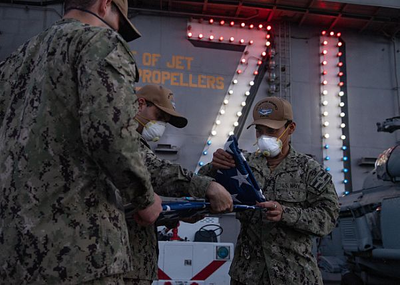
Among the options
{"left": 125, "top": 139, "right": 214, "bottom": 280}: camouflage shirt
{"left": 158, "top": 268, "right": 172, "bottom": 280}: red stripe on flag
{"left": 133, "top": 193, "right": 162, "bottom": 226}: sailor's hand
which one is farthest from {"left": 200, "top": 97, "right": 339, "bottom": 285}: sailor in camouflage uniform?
{"left": 158, "top": 268, "right": 172, "bottom": 280}: red stripe on flag

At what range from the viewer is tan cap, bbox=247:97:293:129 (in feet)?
10.1

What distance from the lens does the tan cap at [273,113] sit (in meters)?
3.08

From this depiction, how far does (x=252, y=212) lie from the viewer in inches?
114

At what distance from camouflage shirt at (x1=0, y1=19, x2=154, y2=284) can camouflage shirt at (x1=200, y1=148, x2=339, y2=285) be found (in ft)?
4.41

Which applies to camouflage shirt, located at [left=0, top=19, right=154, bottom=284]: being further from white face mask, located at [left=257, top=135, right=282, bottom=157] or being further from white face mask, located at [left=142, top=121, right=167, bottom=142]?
white face mask, located at [left=257, top=135, right=282, bottom=157]

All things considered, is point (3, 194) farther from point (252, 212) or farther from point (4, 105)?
point (252, 212)

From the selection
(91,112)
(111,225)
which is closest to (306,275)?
(111,225)

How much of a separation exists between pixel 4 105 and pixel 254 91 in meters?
7.19

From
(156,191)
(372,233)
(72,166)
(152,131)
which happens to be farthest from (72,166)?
(372,233)

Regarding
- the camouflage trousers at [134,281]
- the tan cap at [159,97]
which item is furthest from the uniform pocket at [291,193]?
the camouflage trousers at [134,281]

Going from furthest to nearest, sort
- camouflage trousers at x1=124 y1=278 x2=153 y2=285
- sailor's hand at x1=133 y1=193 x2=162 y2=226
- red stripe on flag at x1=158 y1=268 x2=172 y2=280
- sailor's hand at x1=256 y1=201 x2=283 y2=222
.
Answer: red stripe on flag at x1=158 y1=268 x2=172 y2=280
sailor's hand at x1=256 y1=201 x2=283 y2=222
camouflage trousers at x1=124 y1=278 x2=153 y2=285
sailor's hand at x1=133 y1=193 x2=162 y2=226

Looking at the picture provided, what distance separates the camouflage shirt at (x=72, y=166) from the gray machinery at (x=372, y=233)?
15.5 ft

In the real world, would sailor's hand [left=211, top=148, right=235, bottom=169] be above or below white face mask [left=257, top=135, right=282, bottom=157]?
below

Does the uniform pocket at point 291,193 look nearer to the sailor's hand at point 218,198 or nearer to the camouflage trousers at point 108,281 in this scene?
the sailor's hand at point 218,198
